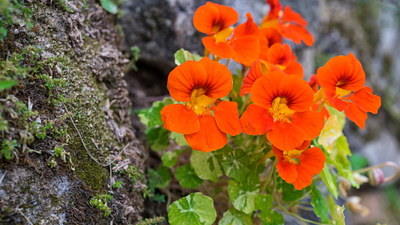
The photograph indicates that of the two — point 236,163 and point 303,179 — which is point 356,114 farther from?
point 236,163

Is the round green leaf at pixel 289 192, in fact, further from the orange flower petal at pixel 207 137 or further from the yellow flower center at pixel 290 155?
the orange flower petal at pixel 207 137

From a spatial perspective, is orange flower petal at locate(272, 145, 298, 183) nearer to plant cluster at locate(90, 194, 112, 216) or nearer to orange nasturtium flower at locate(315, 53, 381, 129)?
orange nasturtium flower at locate(315, 53, 381, 129)

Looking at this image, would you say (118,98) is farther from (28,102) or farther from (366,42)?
(366,42)

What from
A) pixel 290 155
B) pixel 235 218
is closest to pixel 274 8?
pixel 290 155

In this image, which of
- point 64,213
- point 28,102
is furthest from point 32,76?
point 64,213

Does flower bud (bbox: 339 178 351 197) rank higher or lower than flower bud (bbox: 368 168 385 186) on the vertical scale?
lower

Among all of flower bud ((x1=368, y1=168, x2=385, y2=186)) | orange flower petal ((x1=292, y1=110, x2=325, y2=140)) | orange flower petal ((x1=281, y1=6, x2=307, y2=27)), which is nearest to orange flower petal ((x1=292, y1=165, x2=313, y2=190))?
orange flower petal ((x1=292, y1=110, x2=325, y2=140))

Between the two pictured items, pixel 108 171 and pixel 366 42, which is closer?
pixel 108 171
